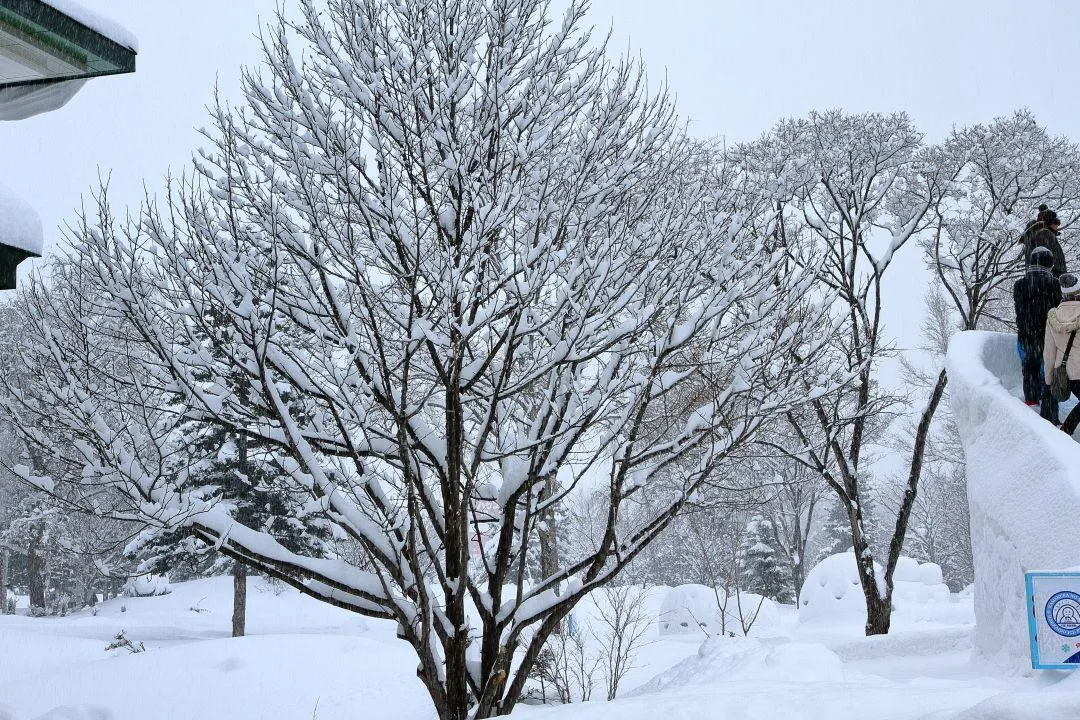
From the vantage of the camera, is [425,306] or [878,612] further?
[878,612]

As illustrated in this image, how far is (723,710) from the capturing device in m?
3.05

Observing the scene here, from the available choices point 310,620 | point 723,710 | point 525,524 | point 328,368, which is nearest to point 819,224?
point 525,524

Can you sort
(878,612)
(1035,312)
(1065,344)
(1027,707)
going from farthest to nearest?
(878,612) < (1035,312) < (1065,344) < (1027,707)

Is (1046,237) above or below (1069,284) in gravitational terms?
above

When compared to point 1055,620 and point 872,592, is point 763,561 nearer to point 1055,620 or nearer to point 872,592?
point 872,592

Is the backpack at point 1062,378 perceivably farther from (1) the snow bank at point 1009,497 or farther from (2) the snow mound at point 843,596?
(2) the snow mound at point 843,596

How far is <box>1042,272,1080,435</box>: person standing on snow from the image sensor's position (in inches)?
216

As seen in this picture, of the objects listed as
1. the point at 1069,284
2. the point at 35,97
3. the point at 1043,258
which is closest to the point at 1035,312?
the point at 1069,284

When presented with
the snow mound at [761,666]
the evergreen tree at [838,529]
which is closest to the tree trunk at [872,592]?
the snow mound at [761,666]

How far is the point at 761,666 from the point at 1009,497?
7.76 feet

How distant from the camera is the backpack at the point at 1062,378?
218 inches

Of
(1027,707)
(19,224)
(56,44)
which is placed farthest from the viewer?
(56,44)

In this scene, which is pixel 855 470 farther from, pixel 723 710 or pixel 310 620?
pixel 310 620

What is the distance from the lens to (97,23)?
3.35m
